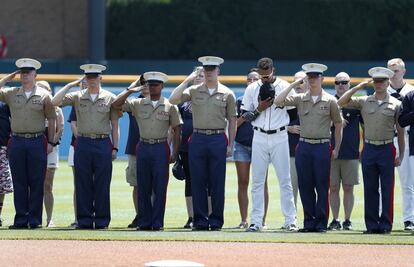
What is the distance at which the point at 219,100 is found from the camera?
51.9 feet

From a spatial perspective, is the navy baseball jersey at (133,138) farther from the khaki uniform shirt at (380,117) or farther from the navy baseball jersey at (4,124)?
the khaki uniform shirt at (380,117)

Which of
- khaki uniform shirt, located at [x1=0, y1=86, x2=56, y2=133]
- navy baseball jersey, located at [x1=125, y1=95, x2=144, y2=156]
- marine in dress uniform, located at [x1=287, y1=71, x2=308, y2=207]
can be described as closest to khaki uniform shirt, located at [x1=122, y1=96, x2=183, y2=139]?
navy baseball jersey, located at [x1=125, y1=95, x2=144, y2=156]

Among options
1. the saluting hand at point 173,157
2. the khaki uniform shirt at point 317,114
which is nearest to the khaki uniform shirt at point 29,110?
the saluting hand at point 173,157

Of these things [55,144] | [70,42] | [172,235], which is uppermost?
[70,42]

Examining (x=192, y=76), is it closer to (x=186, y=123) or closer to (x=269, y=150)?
(x=186, y=123)

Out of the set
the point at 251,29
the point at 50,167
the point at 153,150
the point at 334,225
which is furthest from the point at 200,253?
the point at 251,29

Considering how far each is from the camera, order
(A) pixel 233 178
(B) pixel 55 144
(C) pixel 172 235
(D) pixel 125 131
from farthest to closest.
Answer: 1. (D) pixel 125 131
2. (A) pixel 233 178
3. (B) pixel 55 144
4. (C) pixel 172 235

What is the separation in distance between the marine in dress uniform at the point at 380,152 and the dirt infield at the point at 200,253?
3.55 ft

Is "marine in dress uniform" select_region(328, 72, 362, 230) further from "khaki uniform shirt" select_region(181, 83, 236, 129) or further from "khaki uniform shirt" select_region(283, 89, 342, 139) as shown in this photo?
"khaki uniform shirt" select_region(181, 83, 236, 129)

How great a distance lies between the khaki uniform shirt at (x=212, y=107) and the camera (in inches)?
622

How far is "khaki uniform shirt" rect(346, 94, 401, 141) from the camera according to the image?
15.4m

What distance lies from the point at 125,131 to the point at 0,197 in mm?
9916

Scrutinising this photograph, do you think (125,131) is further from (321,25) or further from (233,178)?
(321,25)

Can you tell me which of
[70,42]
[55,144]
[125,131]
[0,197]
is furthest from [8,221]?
[70,42]
